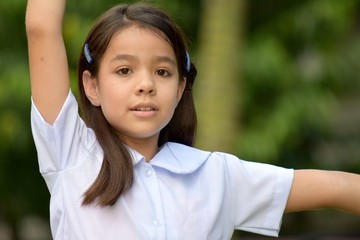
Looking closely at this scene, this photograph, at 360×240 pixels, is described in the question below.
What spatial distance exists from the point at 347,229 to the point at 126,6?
8236 mm

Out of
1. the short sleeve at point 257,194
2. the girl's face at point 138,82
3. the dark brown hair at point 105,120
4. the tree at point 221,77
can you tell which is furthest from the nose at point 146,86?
the tree at point 221,77

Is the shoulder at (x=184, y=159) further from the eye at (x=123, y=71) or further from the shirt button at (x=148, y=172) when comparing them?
the eye at (x=123, y=71)

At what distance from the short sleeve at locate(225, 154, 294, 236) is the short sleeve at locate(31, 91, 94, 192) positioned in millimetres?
497

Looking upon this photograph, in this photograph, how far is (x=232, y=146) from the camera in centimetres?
482

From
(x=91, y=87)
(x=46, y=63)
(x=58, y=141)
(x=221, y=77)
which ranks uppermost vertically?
(x=46, y=63)

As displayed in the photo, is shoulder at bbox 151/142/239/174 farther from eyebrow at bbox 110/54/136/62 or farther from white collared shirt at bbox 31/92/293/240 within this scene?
eyebrow at bbox 110/54/136/62

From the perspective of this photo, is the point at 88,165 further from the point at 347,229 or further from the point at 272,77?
the point at 347,229

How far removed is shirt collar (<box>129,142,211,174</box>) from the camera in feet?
8.57

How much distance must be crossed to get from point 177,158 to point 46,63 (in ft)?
1.69

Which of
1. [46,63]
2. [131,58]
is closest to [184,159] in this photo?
[131,58]

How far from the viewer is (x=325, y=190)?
2654 millimetres

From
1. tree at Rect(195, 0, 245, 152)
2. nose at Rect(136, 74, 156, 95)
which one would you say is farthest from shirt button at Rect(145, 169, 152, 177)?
tree at Rect(195, 0, 245, 152)

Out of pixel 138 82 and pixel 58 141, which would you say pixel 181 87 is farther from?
pixel 58 141

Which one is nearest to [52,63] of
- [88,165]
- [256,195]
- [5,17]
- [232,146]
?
[88,165]
